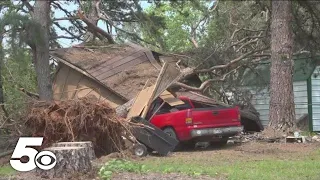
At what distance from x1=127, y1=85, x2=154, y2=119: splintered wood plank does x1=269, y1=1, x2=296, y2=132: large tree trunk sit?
4495mm

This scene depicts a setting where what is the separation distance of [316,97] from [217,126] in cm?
1144

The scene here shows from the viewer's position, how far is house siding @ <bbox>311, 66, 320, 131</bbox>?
79.8 feet

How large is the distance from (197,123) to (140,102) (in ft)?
5.96

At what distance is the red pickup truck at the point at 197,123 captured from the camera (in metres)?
14.6

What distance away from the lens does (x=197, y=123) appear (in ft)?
48.0

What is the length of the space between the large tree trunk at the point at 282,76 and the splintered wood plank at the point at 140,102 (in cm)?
450

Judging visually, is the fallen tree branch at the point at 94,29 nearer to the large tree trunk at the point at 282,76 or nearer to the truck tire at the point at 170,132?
the truck tire at the point at 170,132

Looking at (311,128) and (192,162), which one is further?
(311,128)

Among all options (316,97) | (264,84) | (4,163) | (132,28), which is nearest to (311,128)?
(316,97)

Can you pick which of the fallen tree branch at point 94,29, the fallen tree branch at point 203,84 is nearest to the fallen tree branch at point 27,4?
the fallen tree branch at point 94,29

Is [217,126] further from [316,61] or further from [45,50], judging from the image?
[316,61]

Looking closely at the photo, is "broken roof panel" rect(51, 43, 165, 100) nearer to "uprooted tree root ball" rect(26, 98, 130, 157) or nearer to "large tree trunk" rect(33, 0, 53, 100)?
"large tree trunk" rect(33, 0, 53, 100)

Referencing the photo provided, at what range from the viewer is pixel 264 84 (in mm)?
23062

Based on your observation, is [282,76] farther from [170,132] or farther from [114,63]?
[114,63]
